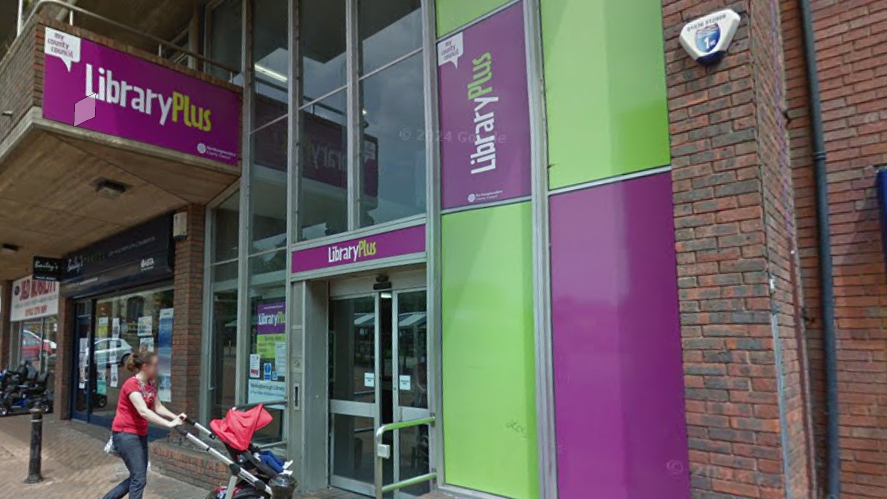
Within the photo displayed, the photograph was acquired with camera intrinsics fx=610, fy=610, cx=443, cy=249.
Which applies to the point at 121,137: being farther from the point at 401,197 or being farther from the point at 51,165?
the point at 401,197

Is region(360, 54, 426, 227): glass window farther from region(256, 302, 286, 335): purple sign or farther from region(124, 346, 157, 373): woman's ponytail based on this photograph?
region(124, 346, 157, 373): woman's ponytail

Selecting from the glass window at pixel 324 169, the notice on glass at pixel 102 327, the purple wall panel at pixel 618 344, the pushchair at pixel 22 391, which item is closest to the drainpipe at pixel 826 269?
the purple wall panel at pixel 618 344

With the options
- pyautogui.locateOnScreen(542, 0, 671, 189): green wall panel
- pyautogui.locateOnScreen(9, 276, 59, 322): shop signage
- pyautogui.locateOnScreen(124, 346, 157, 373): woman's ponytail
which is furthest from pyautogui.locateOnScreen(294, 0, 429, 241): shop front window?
pyautogui.locateOnScreen(9, 276, 59, 322): shop signage

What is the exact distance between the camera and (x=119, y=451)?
5441 millimetres

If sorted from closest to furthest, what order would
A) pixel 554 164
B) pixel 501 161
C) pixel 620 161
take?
1. pixel 620 161
2. pixel 554 164
3. pixel 501 161

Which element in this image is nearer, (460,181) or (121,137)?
(460,181)

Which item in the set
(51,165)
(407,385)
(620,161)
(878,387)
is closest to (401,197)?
(407,385)

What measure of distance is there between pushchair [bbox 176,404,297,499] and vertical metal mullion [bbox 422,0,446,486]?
127cm

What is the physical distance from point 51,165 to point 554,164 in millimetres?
6418

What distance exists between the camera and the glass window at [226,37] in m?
8.84

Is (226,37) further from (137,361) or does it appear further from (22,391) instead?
(22,391)

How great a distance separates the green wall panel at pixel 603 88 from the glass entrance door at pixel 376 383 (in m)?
2.20

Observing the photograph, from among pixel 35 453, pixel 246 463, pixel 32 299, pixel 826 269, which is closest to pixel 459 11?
pixel 826 269

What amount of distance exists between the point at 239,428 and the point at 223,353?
4.01 metres
